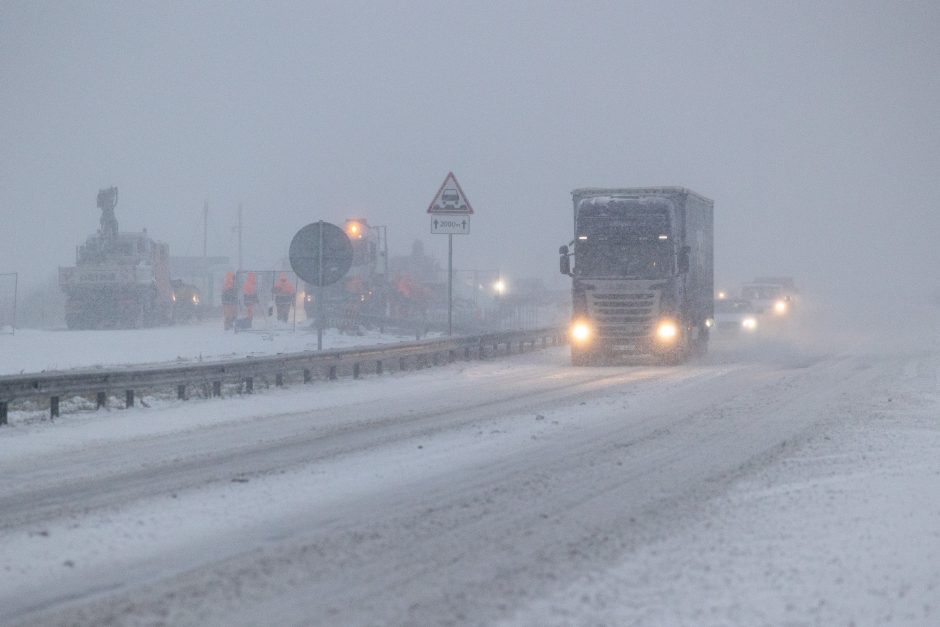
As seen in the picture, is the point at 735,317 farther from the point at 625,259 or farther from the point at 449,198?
the point at 449,198

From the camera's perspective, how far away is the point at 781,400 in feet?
55.0

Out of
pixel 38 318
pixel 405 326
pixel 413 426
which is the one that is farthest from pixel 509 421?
pixel 38 318

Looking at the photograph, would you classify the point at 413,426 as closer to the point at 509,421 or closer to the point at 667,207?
the point at 509,421

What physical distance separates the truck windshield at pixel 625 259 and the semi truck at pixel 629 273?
0.07ft

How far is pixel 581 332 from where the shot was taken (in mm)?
25438

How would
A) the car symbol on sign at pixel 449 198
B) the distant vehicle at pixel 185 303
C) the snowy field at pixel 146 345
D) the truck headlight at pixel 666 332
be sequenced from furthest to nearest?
the distant vehicle at pixel 185 303 → the snowy field at pixel 146 345 → the car symbol on sign at pixel 449 198 → the truck headlight at pixel 666 332

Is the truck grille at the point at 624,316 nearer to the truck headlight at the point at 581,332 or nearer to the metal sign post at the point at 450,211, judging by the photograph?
the truck headlight at the point at 581,332

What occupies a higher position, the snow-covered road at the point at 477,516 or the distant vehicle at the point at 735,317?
the distant vehicle at the point at 735,317

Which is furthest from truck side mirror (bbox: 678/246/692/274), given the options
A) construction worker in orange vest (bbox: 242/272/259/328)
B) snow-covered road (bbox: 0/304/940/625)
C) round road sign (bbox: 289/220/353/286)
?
construction worker in orange vest (bbox: 242/272/259/328)

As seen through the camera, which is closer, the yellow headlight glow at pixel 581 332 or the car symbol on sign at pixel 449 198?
the yellow headlight glow at pixel 581 332

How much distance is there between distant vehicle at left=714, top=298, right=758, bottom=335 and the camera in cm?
4138

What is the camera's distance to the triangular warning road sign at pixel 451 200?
25.5 meters

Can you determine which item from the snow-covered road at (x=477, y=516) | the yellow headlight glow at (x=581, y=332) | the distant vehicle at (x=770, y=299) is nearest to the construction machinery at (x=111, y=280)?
the distant vehicle at (x=770, y=299)

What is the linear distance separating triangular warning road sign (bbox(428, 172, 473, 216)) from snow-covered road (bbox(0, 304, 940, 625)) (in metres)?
10.3
